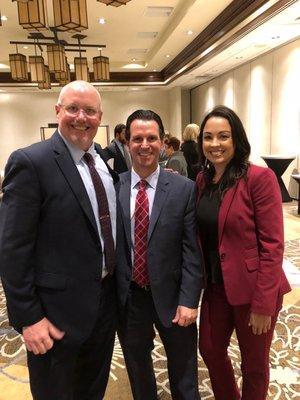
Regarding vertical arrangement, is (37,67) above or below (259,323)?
above

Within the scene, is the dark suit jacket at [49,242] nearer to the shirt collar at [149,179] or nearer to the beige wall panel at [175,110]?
the shirt collar at [149,179]

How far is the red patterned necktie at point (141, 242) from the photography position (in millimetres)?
1473

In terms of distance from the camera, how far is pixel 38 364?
4.25ft

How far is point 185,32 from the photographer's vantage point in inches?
275

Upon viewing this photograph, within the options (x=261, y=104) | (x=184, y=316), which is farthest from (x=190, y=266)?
(x=261, y=104)

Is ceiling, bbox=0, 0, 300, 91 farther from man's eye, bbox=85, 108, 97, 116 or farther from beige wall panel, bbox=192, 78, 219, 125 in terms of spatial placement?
man's eye, bbox=85, 108, 97, 116

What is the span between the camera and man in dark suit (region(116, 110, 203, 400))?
146cm

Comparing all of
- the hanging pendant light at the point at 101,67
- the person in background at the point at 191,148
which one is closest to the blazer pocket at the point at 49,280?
the person in background at the point at 191,148

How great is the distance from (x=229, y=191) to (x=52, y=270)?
78 cm

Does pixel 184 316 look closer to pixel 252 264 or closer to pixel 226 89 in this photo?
pixel 252 264

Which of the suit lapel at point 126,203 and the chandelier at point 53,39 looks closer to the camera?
the suit lapel at point 126,203

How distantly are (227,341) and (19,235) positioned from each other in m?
1.06

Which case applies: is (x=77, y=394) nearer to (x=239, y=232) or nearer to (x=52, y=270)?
(x=52, y=270)

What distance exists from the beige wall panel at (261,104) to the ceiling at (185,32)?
0.30 meters
